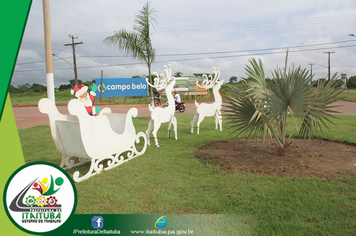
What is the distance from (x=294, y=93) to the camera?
388 cm

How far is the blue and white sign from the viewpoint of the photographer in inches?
871

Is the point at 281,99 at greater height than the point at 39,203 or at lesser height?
greater

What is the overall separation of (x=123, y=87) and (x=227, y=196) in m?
21.2

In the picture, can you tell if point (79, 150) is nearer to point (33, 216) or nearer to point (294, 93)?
point (33, 216)

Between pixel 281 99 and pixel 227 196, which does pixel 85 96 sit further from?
pixel 281 99

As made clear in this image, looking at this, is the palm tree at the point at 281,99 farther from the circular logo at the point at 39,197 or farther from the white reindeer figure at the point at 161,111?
the circular logo at the point at 39,197

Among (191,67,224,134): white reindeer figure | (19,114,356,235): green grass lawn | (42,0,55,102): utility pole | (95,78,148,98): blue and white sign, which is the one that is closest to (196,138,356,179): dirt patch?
(19,114,356,235): green grass lawn

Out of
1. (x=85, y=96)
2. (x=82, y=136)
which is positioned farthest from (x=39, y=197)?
(x=85, y=96)

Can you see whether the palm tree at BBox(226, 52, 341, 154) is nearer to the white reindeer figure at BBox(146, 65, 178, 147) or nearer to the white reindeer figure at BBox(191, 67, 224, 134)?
the white reindeer figure at BBox(146, 65, 178, 147)

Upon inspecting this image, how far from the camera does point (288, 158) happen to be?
4.57 meters

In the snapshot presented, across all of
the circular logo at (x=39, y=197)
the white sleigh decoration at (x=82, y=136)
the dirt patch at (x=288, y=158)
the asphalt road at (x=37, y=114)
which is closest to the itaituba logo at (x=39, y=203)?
the circular logo at (x=39, y=197)

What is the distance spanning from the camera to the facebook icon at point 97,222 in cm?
233

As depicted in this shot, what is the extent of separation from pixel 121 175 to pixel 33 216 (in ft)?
6.11

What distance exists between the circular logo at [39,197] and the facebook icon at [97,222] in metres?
0.28
